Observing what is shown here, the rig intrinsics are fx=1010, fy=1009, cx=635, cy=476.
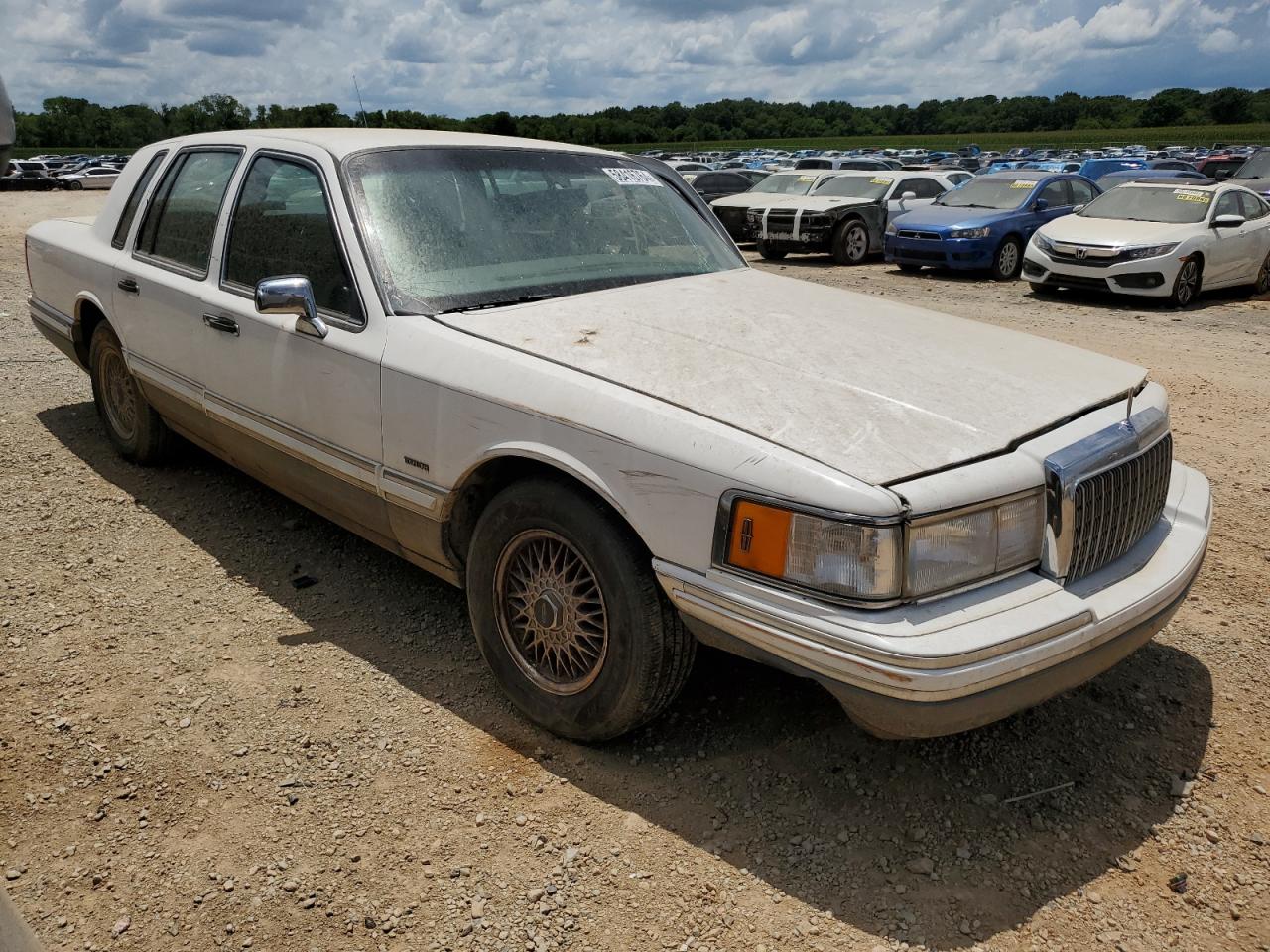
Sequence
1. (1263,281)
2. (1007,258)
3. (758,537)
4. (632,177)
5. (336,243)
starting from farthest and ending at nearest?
(1007,258) → (1263,281) → (632,177) → (336,243) → (758,537)

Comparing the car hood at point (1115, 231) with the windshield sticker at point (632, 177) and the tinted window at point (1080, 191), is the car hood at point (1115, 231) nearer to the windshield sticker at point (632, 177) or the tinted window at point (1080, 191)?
the tinted window at point (1080, 191)

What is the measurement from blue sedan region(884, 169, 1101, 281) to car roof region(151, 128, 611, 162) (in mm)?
11126

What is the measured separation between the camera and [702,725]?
319cm

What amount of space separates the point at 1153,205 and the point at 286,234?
1223 centimetres

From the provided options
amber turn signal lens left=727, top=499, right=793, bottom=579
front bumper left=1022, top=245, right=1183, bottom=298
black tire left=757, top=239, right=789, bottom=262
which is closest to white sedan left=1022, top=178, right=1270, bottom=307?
front bumper left=1022, top=245, right=1183, bottom=298

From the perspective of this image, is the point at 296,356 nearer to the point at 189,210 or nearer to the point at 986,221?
the point at 189,210

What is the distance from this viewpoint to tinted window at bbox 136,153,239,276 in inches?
166

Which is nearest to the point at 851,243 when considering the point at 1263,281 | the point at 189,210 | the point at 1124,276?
the point at 1124,276

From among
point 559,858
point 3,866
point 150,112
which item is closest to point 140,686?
point 3,866

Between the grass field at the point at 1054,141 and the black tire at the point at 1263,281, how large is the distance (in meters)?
57.7

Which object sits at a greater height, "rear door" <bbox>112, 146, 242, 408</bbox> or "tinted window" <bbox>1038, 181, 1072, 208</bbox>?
"tinted window" <bbox>1038, 181, 1072, 208</bbox>

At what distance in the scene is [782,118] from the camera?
119375 millimetres

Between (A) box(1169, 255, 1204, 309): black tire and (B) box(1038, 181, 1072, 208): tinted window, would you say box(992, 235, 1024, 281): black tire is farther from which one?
(A) box(1169, 255, 1204, 309): black tire

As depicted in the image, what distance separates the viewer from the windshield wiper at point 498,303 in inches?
129
